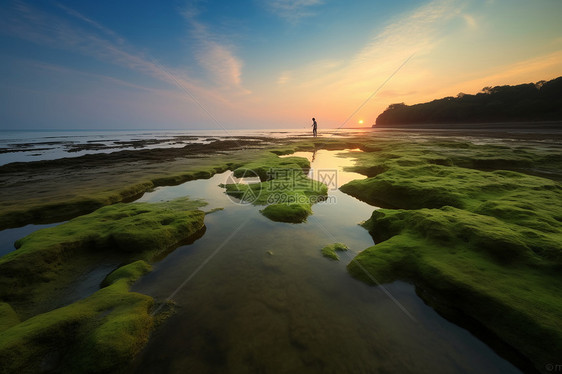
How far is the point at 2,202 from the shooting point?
11250mm

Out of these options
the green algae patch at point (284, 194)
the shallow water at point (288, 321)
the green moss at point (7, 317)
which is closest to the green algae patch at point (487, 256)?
the shallow water at point (288, 321)

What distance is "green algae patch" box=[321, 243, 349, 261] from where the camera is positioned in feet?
22.7

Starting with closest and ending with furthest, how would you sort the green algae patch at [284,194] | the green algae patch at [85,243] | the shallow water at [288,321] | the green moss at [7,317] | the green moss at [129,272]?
1. the shallow water at [288,321]
2. the green moss at [7,317]
3. the green algae patch at [85,243]
4. the green moss at [129,272]
5. the green algae patch at [284,194]

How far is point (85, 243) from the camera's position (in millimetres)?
→ 7176

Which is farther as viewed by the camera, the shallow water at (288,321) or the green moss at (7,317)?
the green moss at (7,317)

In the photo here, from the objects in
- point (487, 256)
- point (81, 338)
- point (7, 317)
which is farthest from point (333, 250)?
point (7, 317)

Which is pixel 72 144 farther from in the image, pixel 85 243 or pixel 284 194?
pixel 284 194

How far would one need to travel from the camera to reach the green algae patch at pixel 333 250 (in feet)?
22.7

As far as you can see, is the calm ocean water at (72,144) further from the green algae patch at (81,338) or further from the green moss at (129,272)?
the green algae patch at (81,338)

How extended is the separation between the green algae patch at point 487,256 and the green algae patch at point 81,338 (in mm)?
5157

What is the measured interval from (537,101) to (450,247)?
323ft

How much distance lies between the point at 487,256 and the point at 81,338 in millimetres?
8948

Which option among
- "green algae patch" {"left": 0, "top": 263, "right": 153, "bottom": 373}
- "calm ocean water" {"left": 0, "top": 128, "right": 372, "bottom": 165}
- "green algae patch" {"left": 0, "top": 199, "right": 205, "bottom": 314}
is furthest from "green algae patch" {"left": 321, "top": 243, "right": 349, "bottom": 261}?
"calm ocean water" {"left": 0, "top": 128, "right": 372, "bottom": 165}

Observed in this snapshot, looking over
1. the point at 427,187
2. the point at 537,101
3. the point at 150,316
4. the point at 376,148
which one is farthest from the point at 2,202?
the point at 537,101
